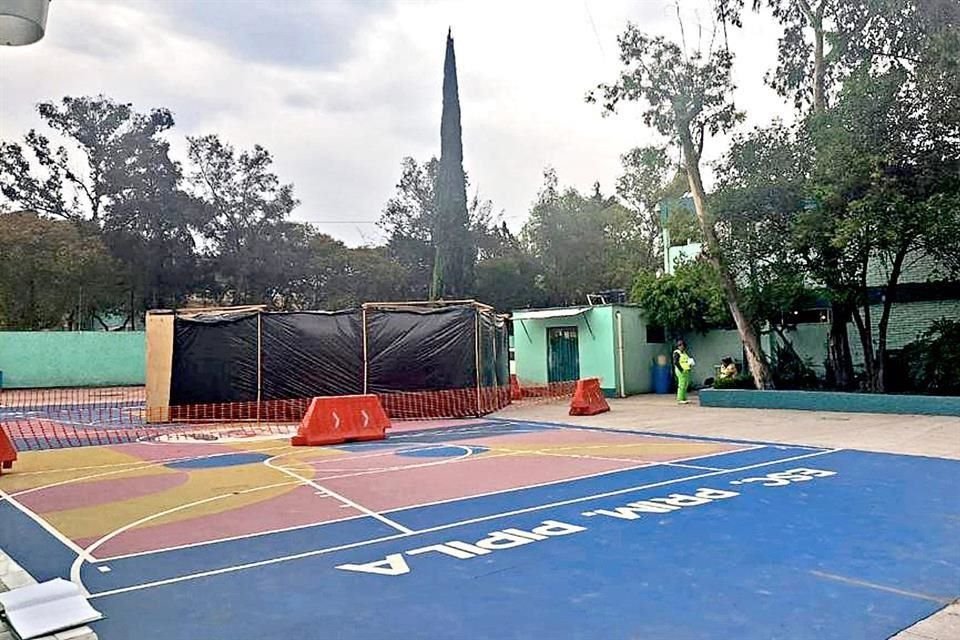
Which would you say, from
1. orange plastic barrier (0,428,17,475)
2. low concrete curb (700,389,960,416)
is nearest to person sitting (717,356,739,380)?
low concrete curb (700,389,960,416)

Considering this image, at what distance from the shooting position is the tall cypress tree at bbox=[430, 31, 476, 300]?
110ft

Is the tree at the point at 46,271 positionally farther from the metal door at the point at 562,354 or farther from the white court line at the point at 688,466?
the white court line at the point at 688,466

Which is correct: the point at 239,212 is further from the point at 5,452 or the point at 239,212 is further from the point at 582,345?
the point at 5,452

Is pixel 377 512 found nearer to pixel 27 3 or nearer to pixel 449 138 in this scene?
pixel 27 3

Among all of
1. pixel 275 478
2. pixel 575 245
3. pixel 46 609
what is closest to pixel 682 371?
pixel 275 478

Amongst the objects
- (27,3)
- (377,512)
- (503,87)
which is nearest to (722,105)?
(503,87)

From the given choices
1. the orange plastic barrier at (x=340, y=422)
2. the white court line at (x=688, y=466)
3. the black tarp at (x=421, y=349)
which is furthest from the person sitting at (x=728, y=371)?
the white court line at (x=688, y=466)

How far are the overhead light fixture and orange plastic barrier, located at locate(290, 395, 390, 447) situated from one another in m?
9.19

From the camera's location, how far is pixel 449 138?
33562mm

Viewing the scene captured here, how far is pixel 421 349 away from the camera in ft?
55.9

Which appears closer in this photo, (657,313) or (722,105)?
(722,105)

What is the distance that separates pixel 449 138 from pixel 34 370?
62.5 ft

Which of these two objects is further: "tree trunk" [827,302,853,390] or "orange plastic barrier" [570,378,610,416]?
"tree trunk" [827,302,853,390]

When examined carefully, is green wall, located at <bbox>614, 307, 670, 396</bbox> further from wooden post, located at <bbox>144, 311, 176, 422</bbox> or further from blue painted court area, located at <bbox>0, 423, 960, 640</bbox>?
blue painted court area, located at <bbox>0, 423, 960, 640</bbox>
